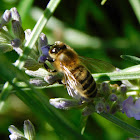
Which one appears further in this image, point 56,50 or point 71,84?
point 56,50

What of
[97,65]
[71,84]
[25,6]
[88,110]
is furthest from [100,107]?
[25,6]

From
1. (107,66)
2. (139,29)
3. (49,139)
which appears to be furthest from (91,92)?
(139,29)

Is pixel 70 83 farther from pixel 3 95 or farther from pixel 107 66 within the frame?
pixel 3 95

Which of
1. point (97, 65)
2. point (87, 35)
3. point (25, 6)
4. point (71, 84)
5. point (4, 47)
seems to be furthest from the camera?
point (87, 35)

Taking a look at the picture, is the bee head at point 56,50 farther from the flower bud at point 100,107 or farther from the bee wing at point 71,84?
the flower bud at point 100,107

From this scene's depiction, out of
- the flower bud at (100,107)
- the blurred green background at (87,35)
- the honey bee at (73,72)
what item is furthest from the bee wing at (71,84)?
the blurred green background at (87,35)

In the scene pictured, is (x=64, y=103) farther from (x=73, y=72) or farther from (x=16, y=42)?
(x=16, y=42)
